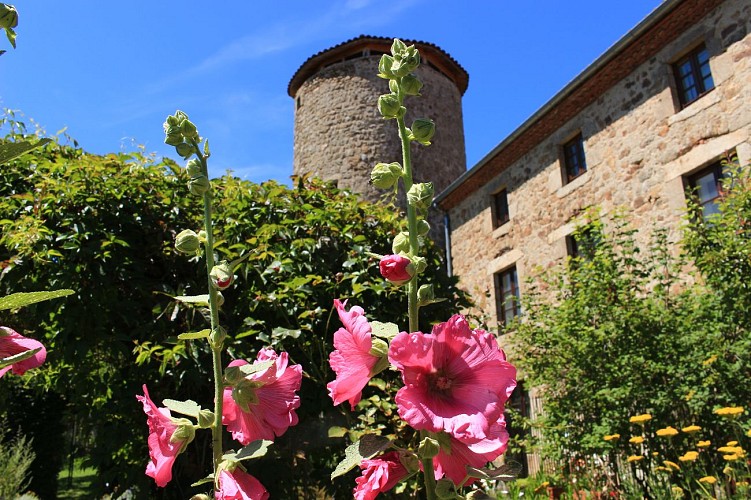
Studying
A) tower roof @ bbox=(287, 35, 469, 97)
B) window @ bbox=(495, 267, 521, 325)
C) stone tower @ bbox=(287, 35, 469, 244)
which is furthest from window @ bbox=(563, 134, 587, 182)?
tower roof @ bbox=(287, 35, 469, 97)

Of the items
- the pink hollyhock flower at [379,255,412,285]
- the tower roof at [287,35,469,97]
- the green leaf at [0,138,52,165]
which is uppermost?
the tower roof at [287,35,469,97]

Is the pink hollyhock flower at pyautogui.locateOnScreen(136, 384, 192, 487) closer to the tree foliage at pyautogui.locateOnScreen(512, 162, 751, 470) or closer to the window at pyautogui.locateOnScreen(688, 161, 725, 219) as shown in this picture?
the tree foliage at pyautogui.locateOnScreen(512, 162, 751, 470)

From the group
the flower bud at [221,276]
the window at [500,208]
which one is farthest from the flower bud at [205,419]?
the window at [500,208]

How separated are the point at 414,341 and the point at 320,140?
1382 centimetres

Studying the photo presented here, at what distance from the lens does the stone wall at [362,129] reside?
13.7 metres

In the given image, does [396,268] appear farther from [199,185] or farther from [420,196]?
[199,185]

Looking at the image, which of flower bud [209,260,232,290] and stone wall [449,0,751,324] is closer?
flower bud [209,260,232,290]

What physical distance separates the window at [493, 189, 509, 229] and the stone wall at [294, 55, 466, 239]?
2395 mm

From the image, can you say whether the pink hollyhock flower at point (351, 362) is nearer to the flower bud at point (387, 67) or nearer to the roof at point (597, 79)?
the flower bud at point (387, 67)

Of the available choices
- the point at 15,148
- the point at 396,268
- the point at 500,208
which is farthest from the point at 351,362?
the point at 500,208

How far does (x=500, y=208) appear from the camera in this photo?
11484mm

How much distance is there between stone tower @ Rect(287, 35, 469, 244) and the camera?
13750mm

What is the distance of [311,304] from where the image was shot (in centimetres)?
334

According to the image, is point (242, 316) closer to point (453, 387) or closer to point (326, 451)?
point (326, 451)
